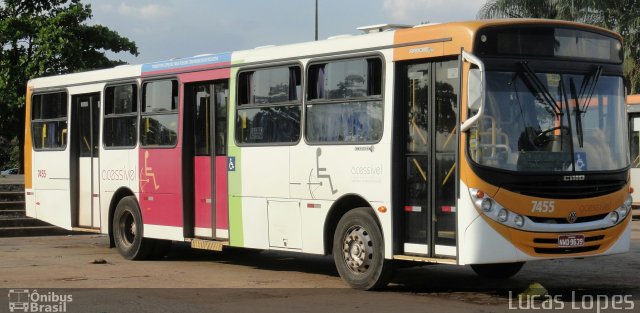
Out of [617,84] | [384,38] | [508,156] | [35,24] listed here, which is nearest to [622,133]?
[617,84]

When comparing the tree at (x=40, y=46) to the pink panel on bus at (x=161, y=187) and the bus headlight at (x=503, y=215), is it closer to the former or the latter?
the pink panel on bus at (x=161, y=187)

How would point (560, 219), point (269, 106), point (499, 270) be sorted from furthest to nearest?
1. point (269, 106)
2. point (499, 270)
3. point (560, 219)

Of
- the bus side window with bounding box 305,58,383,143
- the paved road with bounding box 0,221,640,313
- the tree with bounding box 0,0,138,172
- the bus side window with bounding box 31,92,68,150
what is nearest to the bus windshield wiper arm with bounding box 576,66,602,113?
the paved road with bounding box 0,221,640,313

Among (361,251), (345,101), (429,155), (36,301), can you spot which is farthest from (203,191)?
(429,155)

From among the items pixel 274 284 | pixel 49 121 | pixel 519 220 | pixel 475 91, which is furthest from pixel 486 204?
pixel 49 121

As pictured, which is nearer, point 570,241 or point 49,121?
point 570,241

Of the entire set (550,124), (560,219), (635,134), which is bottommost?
(560,219)

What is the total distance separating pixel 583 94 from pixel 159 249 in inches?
319

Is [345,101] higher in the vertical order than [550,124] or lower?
higher

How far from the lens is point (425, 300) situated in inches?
469

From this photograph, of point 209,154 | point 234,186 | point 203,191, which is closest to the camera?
point 234,186

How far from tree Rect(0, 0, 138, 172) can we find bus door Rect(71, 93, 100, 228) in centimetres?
2429

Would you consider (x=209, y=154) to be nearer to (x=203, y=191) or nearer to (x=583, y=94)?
(x=203, y=191)

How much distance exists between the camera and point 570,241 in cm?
1175
